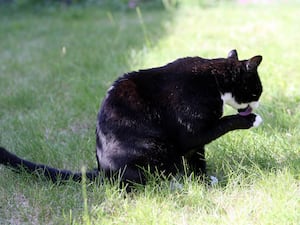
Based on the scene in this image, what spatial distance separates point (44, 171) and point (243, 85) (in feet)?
3.10

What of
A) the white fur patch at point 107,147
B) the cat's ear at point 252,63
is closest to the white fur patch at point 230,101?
the cat's ear at point 252,63

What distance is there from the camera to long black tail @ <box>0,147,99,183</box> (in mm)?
2266

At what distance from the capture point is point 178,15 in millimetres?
5824

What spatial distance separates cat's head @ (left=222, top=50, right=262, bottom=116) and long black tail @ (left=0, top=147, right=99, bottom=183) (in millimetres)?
674

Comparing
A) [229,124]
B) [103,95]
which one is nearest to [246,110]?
[229,124]

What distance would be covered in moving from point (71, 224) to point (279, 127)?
1.24 m

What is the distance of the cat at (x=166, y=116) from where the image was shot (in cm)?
214

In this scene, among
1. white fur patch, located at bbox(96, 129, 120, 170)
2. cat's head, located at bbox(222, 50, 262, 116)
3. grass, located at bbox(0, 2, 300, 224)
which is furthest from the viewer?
cat's head, located at bbox(222, 50, 262, 116)

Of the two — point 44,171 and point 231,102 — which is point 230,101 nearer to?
point 231,102

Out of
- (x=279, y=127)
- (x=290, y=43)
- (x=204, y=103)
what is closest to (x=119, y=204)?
(x=204, y=103)

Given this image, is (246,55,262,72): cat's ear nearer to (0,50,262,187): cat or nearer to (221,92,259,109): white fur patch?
(0,50,262,187): cat

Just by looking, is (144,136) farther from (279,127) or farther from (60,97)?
(60,97)

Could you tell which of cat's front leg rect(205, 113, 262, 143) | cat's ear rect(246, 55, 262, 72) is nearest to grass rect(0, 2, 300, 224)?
cat's front leg rect(205, 113, 262, 143)

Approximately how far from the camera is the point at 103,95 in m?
3.37
